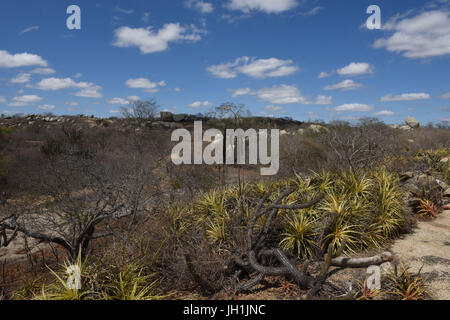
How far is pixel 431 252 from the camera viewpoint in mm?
5238

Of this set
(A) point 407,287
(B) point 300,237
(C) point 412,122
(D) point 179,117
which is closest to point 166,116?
(D) point 179,117

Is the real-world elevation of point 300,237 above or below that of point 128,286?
above

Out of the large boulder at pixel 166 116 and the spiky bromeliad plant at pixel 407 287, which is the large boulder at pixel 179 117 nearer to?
the large boulder at pixel 166 116

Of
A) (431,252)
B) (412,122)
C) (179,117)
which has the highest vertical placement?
(179,117)

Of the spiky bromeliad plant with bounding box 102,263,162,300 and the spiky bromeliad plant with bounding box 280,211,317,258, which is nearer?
the spiky bromeliad plant with bounding box 102,263,162,300

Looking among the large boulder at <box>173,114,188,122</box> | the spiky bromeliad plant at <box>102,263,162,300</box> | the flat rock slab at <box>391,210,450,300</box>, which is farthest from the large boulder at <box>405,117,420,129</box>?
the spiky bromeliad plant at <box>102,263,162,300</box>

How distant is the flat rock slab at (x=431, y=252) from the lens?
4.29 meters

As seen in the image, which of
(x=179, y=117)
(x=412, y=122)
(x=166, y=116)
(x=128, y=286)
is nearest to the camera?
(x=128, y=286)

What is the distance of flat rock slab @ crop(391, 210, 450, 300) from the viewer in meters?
4.29

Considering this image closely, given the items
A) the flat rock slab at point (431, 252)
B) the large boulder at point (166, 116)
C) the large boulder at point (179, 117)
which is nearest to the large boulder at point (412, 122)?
the large boulder at point (179, 117)

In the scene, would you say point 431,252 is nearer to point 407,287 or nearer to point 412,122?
point 407,287

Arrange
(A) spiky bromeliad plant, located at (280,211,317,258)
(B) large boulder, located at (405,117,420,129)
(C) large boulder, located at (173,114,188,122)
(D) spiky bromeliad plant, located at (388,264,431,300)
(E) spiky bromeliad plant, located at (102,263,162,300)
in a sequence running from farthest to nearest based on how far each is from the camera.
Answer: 1. (C) large boulder, located at (173,114,188,122)
2. (B) large boulder, located at (405,117,420,129)
3. (A) spiky bromeliad plant, located at (280,211,317,258)
4. (D) spiky bromeliad plant, located at (388,264,431,300)
5. (E) spiky bromeliad plant, located at (102,263,162,300)

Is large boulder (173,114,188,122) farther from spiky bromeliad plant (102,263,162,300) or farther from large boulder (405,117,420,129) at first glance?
spiky bromeliad plant (102,263,162,300)
